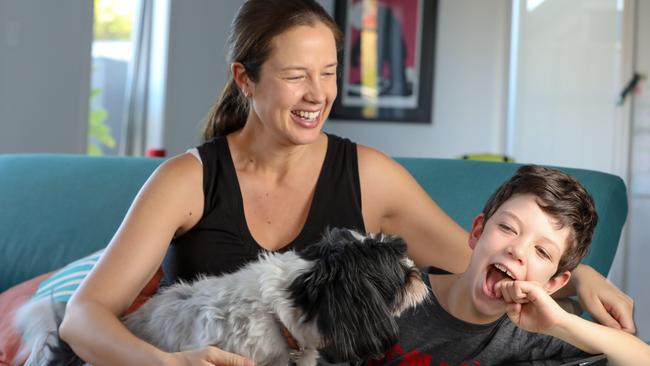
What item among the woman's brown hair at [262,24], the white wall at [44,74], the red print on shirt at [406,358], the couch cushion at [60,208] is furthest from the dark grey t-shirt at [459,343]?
the white wall at [44,74]

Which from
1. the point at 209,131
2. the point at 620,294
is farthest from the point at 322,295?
the point at 209,131

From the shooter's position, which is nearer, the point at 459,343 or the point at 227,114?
the point at 459,343

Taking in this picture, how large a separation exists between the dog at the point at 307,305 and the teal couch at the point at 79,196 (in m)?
0.87

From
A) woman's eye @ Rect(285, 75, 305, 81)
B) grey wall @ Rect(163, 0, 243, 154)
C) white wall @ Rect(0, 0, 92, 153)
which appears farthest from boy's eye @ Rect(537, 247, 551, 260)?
grey wall @ Rect(163, 0, 243, 154)

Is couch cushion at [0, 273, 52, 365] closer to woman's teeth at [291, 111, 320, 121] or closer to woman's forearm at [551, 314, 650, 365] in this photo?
woman's teeth at [291, 111, 320, 121]

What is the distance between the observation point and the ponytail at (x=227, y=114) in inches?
91.4

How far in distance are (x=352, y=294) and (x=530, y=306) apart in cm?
37

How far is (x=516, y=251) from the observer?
1725mm

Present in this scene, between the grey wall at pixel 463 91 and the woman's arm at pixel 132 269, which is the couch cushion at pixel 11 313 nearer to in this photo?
the woman's arm at pixel 132 269

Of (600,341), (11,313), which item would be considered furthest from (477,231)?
(11,313)

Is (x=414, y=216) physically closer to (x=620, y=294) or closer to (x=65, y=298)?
(x=620, y=294)

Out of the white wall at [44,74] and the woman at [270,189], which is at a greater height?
the white wall at [44,74]

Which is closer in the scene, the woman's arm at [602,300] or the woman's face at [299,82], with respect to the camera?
the woman's arm at [602,300]

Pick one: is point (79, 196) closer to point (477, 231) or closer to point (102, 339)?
point (102, 339)
